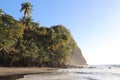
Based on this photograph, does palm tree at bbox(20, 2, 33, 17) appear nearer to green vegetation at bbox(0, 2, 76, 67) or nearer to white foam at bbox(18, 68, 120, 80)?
green vegetation at bbox(0, 2, 76, 67)

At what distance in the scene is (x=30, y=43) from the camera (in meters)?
74.5

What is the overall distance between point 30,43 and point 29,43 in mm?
606

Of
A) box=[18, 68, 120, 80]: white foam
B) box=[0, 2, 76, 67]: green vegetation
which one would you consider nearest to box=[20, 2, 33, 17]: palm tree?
box=[0, 2, 76, 67]: green vegetation

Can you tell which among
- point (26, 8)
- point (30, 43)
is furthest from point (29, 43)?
point (26, 8)

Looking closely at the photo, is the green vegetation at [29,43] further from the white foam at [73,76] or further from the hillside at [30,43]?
the white foam at [73,76]

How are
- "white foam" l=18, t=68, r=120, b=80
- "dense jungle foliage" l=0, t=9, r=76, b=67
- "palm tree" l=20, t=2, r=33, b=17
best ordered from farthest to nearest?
"palm tree" l=20, t=2, r=33, b=17, "dense jungle foliage" l=0, t=9, r=76, b=67, "white foam" l=18, t=68, r=120, b=80

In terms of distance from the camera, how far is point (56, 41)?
8975cm

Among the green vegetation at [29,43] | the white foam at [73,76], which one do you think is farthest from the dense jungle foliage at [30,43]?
the white foam at [73,76]

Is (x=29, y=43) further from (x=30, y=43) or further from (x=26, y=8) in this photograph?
(x=26, y=8)

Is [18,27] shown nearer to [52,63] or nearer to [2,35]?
[2,35]

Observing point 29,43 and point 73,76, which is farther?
point 29,43

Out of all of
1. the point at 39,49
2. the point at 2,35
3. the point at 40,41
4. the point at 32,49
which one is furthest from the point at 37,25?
the point at 2,35

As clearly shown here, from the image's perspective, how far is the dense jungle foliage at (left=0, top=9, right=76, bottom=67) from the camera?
191 ft

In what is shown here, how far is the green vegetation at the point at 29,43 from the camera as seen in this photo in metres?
58.3
